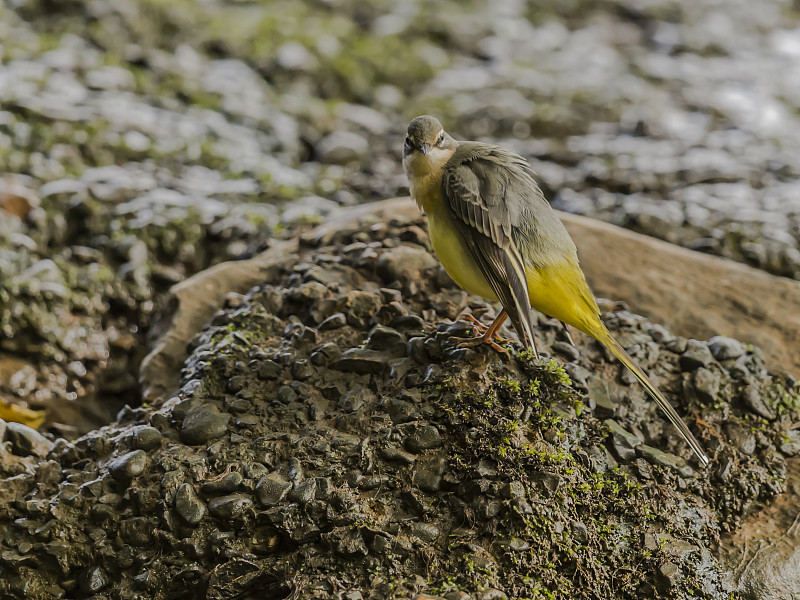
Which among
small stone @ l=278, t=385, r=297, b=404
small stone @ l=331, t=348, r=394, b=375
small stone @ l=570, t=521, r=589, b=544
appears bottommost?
small stone @ l=570, t=521, r=589, b=544

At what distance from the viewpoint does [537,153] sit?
9172 millimetres

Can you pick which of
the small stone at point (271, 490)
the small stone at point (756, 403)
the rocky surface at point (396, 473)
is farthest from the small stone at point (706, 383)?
the small stone at point (271, 490)

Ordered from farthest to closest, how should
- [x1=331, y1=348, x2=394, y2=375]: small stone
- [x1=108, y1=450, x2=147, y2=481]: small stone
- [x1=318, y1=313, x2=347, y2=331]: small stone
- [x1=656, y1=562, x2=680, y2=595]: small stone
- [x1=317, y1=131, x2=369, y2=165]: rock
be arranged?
[x1=317, y1=131, x2=369, y2=165]: rock
[x1=318, y1=313, x2=347, y2=331]: small stone
[x1=331, y1=348, x2=394, y2=375]: small stone
[x1=108, y1=450, x2=147, y2=481]: small stone
[x1=656, y1=562, x2=680, y2=595]: small stone

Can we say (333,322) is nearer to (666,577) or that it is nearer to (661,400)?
(661,400)

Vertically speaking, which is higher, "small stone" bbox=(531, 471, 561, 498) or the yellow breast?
the yellow breast

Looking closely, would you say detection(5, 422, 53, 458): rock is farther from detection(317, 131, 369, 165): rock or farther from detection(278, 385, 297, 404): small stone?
detection(317, 131, 369, 165): rock

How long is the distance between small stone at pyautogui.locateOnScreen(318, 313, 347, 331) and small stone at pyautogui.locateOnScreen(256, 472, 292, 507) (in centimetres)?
114

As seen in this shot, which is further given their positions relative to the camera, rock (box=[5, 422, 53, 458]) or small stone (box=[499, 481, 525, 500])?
rock (box=[5, 422, 53, 458])

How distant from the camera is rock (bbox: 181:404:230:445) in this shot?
13.4 feet

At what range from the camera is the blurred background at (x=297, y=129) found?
622 centimetres

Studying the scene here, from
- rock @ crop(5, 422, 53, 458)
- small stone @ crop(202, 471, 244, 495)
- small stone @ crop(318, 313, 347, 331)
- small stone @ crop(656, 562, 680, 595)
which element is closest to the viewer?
small stone @ crop(656, 562, 680, 595)

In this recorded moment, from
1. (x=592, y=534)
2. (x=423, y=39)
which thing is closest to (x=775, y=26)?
(x=423, y=39)

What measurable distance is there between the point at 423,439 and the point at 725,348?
219cm

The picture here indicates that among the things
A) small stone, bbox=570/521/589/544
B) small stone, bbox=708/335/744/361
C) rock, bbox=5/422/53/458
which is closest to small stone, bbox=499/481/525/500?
small stone, bbox=570/521/589/544
